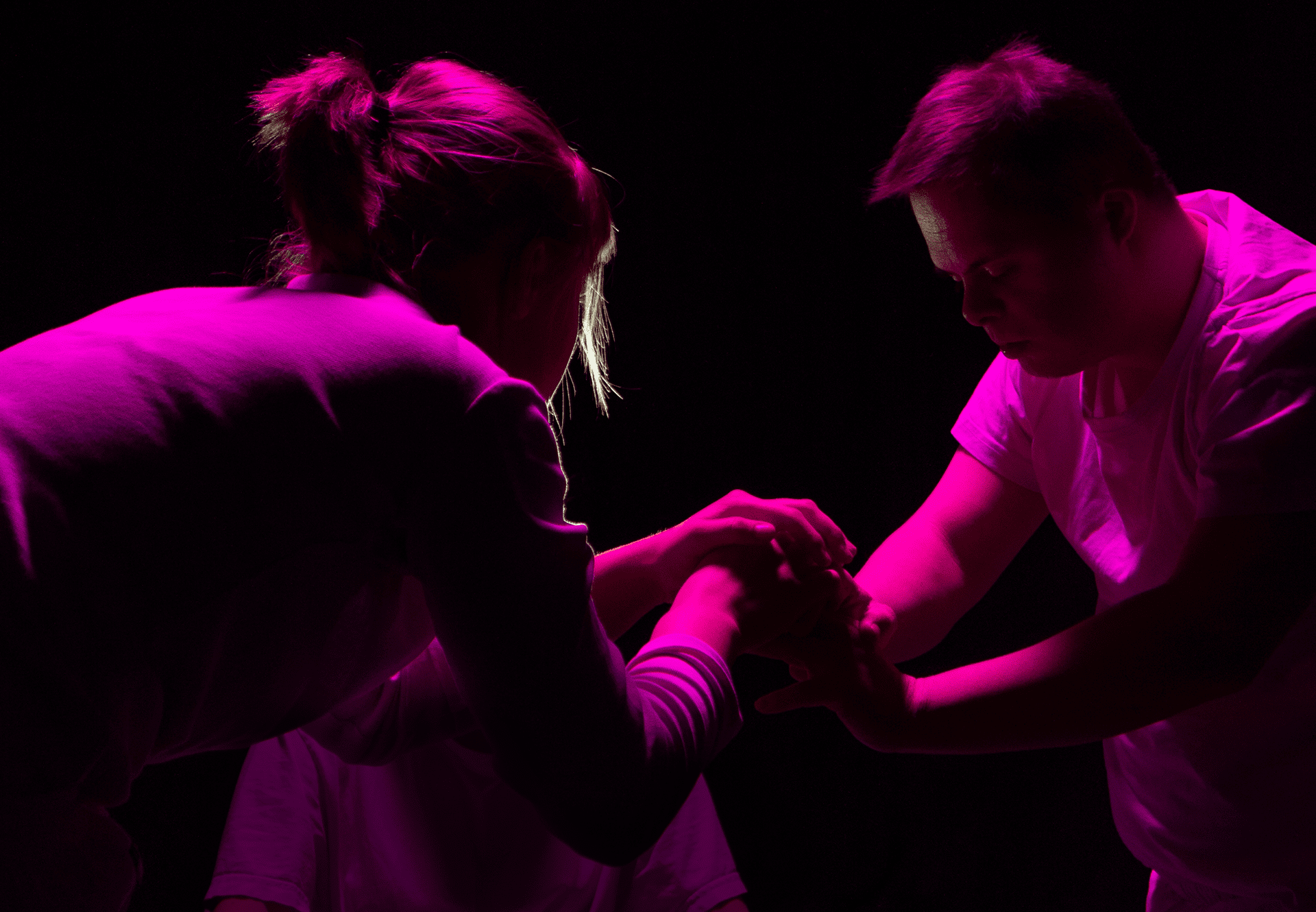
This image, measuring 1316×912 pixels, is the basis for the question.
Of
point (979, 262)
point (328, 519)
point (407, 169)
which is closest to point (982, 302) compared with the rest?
point (979, 262)

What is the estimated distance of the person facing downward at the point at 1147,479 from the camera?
853mm

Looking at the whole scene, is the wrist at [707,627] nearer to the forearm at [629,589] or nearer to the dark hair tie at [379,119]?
the forearm at [629,589]

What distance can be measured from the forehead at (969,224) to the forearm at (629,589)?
0.48 metres

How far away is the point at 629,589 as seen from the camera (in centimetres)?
117

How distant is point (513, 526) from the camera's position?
2.10ft

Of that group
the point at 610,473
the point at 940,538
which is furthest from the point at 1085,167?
the point at 610,473

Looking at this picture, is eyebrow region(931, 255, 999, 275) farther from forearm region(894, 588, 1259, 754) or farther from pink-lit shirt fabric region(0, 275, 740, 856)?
pink-lit shirt fabric region(0, 275, 740, 856)

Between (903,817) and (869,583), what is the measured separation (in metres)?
0.99

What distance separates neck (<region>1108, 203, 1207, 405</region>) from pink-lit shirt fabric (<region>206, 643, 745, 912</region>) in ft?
3.07

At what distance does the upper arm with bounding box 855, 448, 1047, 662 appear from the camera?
50.1 inches

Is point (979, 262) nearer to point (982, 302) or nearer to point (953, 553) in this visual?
point (982, 302)

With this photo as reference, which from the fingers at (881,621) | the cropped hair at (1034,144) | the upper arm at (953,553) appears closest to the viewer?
the cropped hair at (1034,144)

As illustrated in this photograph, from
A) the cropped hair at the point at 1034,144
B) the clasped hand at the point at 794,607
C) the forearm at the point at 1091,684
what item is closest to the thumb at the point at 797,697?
the clasped hand at the point at 794,607

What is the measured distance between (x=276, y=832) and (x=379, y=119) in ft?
3.24
